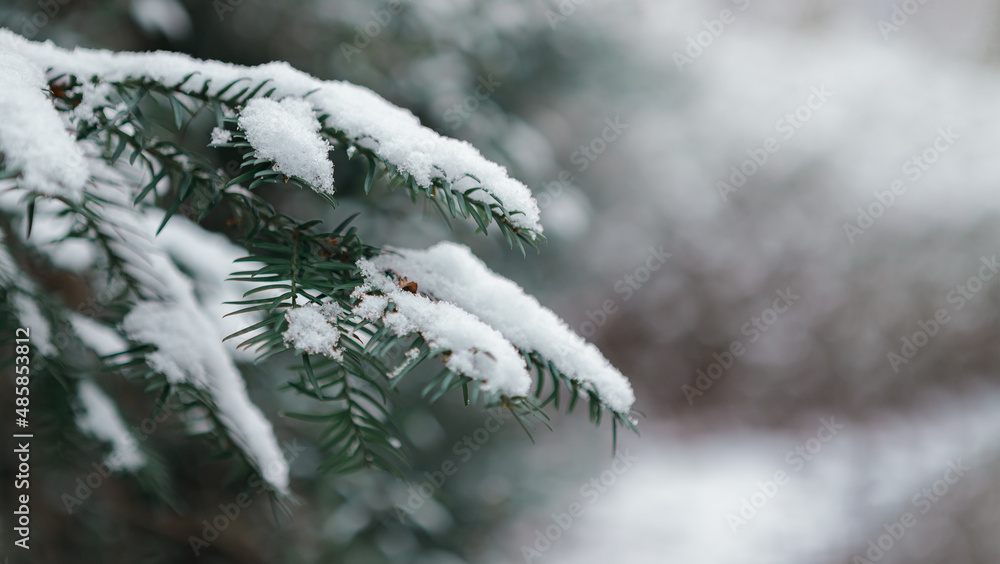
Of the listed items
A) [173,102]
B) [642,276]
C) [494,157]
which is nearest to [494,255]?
[494,157]

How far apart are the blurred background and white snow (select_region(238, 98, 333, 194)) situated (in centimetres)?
82

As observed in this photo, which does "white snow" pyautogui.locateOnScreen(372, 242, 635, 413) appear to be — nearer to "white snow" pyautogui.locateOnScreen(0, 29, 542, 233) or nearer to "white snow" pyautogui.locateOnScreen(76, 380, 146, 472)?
"white snow" pyautogui.locateOnScreen(0, 29, 542, 233)

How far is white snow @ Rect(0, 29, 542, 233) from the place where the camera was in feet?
1.40

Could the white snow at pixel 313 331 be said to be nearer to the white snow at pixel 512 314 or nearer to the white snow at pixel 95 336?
the white snow at pixel 512 314

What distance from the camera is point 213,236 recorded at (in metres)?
0.95

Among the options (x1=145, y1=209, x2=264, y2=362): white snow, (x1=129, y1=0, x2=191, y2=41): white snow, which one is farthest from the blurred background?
(x1=145, y1=209, x2=264, y2=362): white snow

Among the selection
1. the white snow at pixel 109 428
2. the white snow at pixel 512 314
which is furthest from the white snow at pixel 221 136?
the white snow at pixel 109 428

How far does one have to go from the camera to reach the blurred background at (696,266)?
148 cm

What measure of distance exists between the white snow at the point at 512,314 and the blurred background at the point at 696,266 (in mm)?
772

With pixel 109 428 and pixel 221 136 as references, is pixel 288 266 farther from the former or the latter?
pixel 109 428

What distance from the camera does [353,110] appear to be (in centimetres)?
47

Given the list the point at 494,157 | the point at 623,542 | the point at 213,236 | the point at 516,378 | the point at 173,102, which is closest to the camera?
the point at 516,378

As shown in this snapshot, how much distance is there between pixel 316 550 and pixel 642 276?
3.60 m

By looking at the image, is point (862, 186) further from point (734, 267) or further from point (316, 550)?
point (316, 550)
